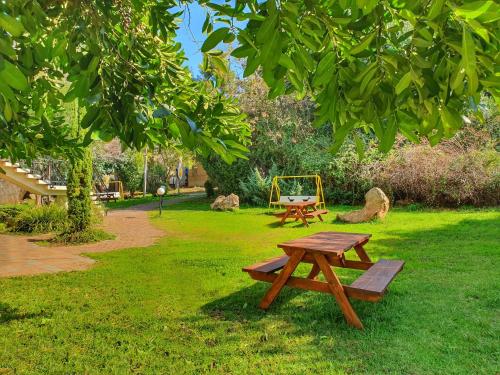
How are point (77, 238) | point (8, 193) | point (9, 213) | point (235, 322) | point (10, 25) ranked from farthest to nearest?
1. point (8, 193)
2. point (9, 213)
3. point (77, 238)
4. point (235, 322)
5. point (10, 25)

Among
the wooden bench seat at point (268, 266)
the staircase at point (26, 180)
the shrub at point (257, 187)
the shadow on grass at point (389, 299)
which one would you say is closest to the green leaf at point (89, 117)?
the shadow on grass at point (389, 299)

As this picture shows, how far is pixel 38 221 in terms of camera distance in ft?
37.9

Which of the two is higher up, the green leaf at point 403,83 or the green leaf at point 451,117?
the green leaf at point 403,83

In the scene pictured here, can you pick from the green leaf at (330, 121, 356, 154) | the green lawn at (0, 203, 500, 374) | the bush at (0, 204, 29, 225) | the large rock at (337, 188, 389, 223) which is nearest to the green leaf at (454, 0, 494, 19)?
the green leaf at (330, 121, 356, 154)

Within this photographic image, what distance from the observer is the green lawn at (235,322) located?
3199 millimetres

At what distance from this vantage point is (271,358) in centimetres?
324

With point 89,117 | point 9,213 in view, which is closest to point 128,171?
point 9,213

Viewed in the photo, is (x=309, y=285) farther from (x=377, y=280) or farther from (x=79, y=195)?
(x=79, y=195)

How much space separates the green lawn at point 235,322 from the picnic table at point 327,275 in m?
0.25

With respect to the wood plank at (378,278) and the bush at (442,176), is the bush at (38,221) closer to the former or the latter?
the wood plank at (378,278)

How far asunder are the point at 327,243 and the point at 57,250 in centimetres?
667

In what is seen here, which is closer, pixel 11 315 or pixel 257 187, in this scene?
pixel 11 315

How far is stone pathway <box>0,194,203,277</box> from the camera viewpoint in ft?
22.8

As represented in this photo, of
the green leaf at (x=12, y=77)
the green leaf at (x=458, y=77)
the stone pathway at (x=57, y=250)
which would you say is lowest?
the stone pathway at (x=57, y=250)
